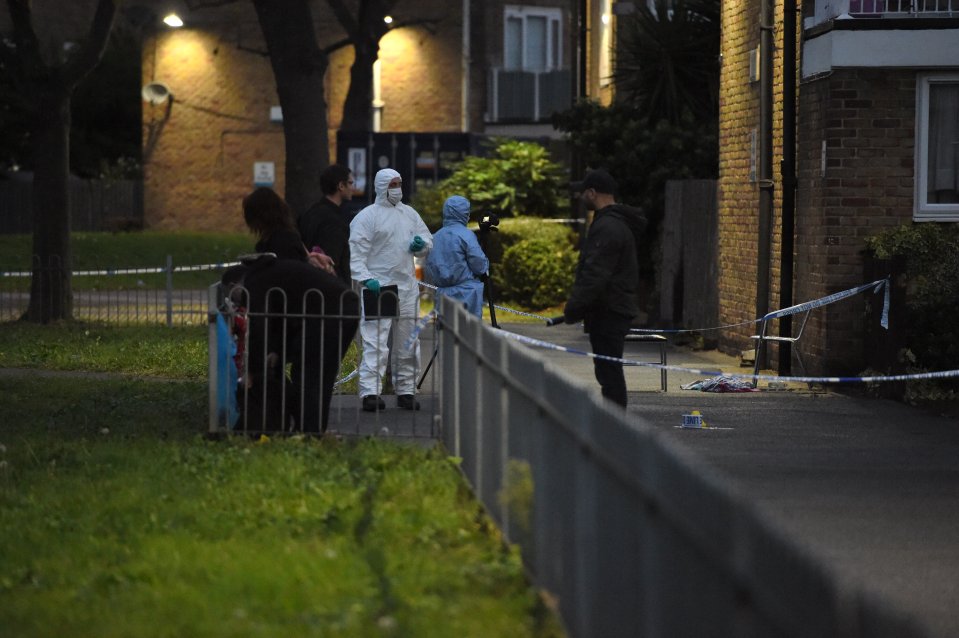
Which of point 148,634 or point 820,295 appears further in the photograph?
point 820,295

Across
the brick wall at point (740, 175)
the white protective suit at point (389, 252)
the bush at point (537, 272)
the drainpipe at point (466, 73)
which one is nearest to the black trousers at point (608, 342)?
the white protective suit at point (389, 252)

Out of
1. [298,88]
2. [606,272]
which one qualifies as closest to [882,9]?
[606,272]

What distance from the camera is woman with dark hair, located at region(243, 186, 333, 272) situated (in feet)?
36.4

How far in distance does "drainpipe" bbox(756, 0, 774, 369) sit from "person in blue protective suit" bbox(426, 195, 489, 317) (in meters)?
4.53

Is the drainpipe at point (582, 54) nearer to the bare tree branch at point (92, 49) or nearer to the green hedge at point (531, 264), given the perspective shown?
the green hedge at point (531, 264)

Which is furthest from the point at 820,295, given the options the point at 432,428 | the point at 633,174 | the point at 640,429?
the point at 640,429

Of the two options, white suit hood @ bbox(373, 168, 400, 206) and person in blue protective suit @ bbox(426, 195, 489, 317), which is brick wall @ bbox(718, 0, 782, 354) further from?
white suit hood @ bbox(373, 168, 400, 206)

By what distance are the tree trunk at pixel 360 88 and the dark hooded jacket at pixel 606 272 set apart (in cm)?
2759

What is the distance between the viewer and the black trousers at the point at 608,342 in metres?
11.8

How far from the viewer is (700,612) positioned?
13.7 ft

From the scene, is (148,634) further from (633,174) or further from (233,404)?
(633,174)

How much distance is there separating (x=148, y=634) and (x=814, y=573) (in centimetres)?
315

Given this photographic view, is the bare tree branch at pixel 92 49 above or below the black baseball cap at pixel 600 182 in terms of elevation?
above

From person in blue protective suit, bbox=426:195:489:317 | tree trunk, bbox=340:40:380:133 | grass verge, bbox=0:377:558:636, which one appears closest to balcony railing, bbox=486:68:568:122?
tree trunk, bbox=340:40:380:133
